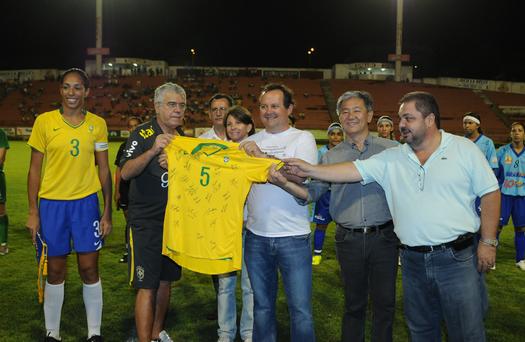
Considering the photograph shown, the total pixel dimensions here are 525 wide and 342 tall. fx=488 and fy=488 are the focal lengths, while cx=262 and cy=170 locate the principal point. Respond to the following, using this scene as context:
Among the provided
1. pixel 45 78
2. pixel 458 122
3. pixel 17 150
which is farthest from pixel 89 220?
pixel 45 78

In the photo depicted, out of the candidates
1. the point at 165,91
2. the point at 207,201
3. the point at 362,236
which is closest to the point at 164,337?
the point at 207,201

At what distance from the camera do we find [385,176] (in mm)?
3615

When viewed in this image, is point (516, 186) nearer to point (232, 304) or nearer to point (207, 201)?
point (232, 304)

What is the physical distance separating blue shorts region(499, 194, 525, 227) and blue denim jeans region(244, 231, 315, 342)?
5.10m

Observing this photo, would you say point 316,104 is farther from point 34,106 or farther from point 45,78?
point 45,78

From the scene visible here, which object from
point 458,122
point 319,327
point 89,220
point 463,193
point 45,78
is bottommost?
point 319,327

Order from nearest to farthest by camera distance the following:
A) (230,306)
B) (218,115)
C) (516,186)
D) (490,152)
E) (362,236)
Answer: (362,236)
(230,306)
(218,115)
(516,186)
(490,152)

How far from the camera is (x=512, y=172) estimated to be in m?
7.49

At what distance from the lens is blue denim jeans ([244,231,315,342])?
3.67 meters

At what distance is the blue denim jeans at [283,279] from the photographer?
367 centimetres

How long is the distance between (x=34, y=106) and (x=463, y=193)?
4985 centimetres

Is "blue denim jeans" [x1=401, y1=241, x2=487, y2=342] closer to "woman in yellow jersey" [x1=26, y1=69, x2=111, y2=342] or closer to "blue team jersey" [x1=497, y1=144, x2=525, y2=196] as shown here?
"woman in yellow jersey" [x1=26, y1=69, x2=111, y2=342]

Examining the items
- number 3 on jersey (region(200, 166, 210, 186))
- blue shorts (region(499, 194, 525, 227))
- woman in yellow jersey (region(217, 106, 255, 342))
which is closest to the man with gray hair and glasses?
number 3 on jersey (region(200, 166, 210, 186))

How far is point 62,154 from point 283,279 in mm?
2212
